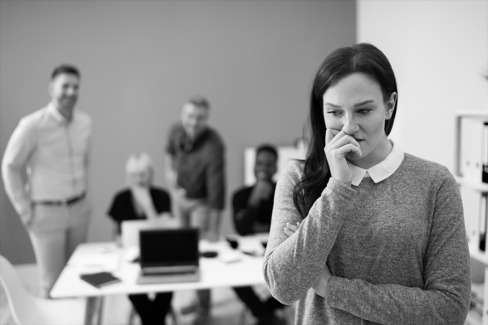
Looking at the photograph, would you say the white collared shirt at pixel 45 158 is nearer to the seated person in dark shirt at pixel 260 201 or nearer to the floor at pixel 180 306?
the floor at pixel 180 306

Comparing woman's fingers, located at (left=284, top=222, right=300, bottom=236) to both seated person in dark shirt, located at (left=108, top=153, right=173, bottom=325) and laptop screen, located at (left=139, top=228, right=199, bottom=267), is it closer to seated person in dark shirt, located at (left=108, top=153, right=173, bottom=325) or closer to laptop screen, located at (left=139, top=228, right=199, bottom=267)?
laptop screen, located at (left=139, top=228, right=199, bottom=267)

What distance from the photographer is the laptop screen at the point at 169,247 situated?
257cm

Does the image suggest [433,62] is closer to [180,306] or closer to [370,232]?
[370,232]

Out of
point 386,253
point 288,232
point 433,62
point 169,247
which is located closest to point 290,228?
point 288,232

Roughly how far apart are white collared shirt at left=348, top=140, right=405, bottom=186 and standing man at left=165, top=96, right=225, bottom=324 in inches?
96.9

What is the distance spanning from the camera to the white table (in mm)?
2404

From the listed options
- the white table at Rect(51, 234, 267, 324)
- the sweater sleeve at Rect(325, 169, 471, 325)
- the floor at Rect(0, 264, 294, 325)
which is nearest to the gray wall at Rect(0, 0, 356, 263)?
the floor at Rect(0, 264, 294, 325)

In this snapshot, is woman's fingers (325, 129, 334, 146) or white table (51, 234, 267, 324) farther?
white table (51, 234, 267, 324)

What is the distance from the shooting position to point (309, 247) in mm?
1048

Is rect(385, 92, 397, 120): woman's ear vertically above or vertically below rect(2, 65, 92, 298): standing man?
above

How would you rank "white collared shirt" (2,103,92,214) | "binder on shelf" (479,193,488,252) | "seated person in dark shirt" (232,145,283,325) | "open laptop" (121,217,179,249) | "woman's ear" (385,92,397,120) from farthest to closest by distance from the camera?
"seated person in dark shirt" (232,145,283,325), "white collared shirt" (2,103,92,214), "open laptop" (121,217,179,249), "binder on shelf" (479,193,488,252), "woman's ear" (385,92,397,120)

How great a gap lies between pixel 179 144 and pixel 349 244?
112 inches

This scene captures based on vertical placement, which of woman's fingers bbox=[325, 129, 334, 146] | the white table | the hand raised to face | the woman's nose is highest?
the woman's nose

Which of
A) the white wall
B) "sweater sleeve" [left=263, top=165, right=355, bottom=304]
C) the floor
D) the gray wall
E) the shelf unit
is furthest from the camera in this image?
the gray wall
